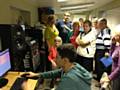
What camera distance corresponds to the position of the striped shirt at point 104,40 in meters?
5.11

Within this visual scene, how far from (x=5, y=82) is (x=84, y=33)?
230 cm

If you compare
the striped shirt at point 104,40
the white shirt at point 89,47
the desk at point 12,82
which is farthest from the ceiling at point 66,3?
the desk at point 12,82

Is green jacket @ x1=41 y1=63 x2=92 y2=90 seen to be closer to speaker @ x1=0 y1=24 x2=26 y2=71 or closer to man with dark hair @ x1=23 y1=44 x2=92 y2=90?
man with dark hair @ x1=23 y1=44 x2=92 y2=90

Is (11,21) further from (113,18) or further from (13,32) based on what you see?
(113,18)

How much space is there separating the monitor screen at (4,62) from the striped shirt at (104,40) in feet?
7.15

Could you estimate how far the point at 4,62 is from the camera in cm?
329

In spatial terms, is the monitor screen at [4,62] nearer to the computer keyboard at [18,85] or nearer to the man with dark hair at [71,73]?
the computer keyboard at [18,85]

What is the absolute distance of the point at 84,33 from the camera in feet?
16.0

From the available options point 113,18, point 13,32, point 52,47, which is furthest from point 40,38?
point 113,18

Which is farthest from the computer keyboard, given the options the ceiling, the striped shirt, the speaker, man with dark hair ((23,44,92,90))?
the ceiling

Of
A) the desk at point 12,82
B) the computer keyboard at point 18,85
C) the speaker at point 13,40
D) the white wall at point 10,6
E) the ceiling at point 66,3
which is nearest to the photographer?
the computer keyboard at point 18,85

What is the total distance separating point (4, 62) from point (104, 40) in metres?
2.42

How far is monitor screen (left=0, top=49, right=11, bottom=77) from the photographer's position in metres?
3.16

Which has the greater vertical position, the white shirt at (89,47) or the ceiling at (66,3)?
the ceiling at (66,3)
